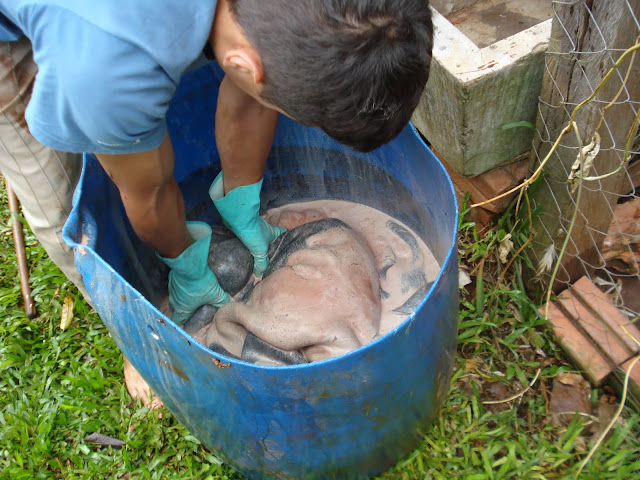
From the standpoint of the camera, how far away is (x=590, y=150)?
62.6 inches

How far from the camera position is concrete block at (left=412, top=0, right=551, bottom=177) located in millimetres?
1721

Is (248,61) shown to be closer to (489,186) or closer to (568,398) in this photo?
(489,186)

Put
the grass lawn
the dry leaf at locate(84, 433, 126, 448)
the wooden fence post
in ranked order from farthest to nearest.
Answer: the dry leaf at locate(84, 433, 126, 448) → the grass lawn → the wooden fence post

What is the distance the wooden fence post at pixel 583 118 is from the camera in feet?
4.67

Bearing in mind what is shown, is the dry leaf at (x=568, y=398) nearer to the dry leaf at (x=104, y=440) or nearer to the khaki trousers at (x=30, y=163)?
the dry leaf at (x=104, y=440)

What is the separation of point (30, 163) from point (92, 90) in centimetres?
65

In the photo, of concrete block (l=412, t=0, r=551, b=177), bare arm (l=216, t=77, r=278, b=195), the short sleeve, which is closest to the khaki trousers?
the short sleeve

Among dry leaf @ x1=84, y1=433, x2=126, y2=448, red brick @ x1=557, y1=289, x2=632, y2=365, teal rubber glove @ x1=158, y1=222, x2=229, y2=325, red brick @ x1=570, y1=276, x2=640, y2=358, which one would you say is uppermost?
red brick @ x1=570, y1=276, x2=640, y2=358

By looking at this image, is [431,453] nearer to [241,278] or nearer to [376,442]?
[376,442]

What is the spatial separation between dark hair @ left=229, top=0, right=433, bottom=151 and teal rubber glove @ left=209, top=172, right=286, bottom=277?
85 centimetres

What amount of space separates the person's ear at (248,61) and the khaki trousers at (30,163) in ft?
2.07

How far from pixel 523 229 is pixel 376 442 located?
0.92 m

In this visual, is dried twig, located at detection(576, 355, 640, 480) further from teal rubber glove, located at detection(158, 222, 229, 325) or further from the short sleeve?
the short sleeve

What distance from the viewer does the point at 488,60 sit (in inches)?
68.0
